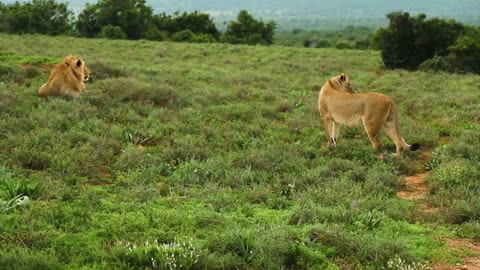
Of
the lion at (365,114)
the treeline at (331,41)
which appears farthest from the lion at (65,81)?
the treeline at (331,41)

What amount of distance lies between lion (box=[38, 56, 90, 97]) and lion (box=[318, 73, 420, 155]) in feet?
18.8

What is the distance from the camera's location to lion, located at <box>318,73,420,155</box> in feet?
32.0

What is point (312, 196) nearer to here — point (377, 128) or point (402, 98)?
point (377, 128)

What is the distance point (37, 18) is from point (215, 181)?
3452cm

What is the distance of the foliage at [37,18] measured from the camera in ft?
119

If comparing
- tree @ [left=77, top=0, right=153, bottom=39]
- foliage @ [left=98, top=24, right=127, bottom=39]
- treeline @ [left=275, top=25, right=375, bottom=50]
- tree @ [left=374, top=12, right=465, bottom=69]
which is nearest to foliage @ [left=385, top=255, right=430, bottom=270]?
tree @ [left=374, top=12, right=465, bottom=69]

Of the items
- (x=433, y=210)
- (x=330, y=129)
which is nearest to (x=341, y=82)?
(x=330, y=129)

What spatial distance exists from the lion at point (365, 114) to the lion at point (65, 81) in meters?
5.73

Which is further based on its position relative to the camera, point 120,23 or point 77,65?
point 120,23

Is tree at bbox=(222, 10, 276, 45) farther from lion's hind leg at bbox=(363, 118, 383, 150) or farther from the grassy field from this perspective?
lion's hind leg at bbox=(363, 118, 383, 150)

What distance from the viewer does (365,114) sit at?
981 cm

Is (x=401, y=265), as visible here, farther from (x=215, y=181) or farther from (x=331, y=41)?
(x=331, y=41)

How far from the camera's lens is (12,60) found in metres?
17.2

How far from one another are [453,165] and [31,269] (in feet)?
21.8
